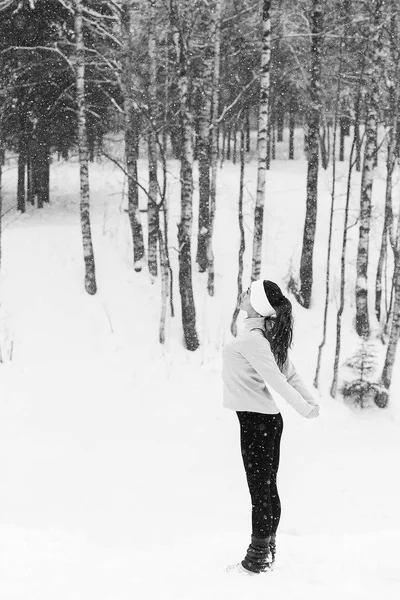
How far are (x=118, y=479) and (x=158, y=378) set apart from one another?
9.14 feet

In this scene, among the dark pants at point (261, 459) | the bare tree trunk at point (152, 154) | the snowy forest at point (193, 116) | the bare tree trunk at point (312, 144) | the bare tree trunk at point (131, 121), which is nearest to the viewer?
the dark pants at point (261, 459)

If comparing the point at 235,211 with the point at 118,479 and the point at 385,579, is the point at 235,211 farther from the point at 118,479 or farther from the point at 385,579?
the point at 385,579

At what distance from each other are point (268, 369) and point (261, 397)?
0.70 feet

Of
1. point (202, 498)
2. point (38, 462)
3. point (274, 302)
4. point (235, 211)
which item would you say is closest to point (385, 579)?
point (274, 302)

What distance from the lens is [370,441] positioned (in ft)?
35.4

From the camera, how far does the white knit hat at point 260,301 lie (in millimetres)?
4238

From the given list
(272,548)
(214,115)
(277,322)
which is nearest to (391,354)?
(214,115)

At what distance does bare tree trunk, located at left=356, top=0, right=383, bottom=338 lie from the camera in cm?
1313

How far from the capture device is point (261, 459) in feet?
13.7

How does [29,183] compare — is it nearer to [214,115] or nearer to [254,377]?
[214,115]

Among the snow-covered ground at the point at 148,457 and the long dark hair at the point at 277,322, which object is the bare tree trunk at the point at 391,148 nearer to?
the snow-covered ground at the point at 148,457

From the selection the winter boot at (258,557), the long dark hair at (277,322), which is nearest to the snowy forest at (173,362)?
the winter boot at (258,557)

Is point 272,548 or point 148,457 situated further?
point 148,457

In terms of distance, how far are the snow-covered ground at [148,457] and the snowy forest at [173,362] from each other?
0.03 m
